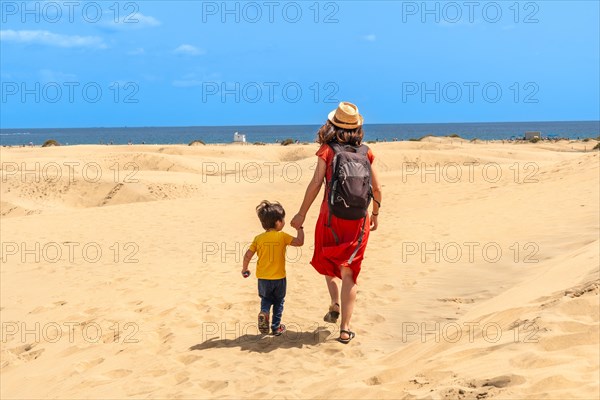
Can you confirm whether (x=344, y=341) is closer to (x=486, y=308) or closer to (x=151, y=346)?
(x=486, y=308)

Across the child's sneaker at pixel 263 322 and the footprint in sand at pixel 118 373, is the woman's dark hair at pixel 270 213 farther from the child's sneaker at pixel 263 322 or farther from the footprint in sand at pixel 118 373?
the footprint in sand at pixel 118 373

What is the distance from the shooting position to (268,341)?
219 inches

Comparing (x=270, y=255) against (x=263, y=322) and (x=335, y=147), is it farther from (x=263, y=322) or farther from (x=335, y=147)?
(x=335, y=147)

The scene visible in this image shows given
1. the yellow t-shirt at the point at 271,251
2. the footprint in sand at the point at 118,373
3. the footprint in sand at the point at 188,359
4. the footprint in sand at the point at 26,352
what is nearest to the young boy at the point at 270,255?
the yellow t-shirt at the point at 271,251

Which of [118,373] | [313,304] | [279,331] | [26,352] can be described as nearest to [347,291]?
[279,331]

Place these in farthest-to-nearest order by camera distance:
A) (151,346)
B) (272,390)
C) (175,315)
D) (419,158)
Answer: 1. (419,158)
2. (175,315)
3. (151,346)
4. (272,390)

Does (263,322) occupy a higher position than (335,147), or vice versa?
(335,147)

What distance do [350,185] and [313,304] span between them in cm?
251

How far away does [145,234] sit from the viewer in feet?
42.1

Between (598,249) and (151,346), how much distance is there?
4.69 metres

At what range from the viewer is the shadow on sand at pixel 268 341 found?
5.42 meters

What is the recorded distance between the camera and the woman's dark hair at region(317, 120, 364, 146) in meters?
5.16

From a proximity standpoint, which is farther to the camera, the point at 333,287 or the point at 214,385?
the point at 333,287

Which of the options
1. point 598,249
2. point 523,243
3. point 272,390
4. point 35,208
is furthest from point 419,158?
point 272,390
